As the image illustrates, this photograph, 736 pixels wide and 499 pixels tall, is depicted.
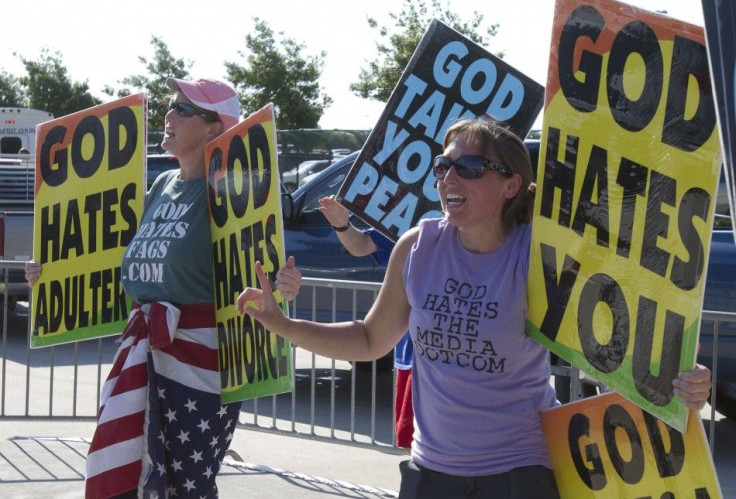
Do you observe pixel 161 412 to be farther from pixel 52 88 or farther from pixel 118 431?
pixel 52 88

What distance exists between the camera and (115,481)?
4.18m

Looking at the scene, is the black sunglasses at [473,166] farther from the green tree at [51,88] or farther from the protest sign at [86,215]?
the green tree at [51,88]

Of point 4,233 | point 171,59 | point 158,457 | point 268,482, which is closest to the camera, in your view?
point 158,457

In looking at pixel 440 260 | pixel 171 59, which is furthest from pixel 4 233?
pixel 171 59

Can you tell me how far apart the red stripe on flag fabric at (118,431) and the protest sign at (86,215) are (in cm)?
77

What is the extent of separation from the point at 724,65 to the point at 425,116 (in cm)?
224

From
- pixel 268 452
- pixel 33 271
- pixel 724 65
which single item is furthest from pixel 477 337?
pixel 268 452

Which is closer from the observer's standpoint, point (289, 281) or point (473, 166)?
point (473, 166)

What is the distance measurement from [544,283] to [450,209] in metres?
0.31

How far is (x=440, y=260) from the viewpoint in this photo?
3127 millimetres

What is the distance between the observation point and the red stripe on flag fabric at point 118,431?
4.19 metres

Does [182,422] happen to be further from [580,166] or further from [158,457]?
[580,166]

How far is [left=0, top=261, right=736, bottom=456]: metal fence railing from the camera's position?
6.50 m

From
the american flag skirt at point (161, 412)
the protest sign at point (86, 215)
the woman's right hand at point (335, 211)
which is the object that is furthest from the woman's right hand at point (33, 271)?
the woman's right hand at point (335, 211)
